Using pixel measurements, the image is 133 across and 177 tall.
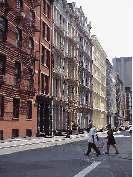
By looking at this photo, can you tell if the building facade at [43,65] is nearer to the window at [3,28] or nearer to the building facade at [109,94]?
the window at [3,28]

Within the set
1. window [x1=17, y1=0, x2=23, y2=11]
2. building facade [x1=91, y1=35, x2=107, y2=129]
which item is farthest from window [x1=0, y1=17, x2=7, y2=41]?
building facade [x1=91, y1=35, x2=107, y2=129]

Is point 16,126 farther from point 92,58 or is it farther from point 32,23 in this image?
point 92,58

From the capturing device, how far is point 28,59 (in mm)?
35219

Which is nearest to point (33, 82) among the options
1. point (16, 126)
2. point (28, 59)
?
point (28, 59)

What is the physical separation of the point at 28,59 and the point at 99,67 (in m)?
53.9

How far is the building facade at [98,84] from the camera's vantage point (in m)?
78.2

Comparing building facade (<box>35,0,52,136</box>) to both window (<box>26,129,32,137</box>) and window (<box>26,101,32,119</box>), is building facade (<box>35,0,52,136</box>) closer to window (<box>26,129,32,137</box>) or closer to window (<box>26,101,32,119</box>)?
window (<box>26,101,32,119</box>)

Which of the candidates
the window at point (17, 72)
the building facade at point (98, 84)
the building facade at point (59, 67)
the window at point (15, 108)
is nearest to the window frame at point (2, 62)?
the window at point (17, 72)

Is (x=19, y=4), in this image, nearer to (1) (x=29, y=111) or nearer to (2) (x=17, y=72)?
(2) (x=17, y=72)

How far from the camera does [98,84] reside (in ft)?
276

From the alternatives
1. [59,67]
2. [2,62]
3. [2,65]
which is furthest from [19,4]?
[59,67]

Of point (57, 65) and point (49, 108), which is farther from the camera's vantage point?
point (57, 65)

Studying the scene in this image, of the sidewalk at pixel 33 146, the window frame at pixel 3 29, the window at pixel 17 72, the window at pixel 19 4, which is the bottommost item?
the sidewalk at pixel 33 146

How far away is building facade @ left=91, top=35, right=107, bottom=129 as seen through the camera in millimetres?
78206
